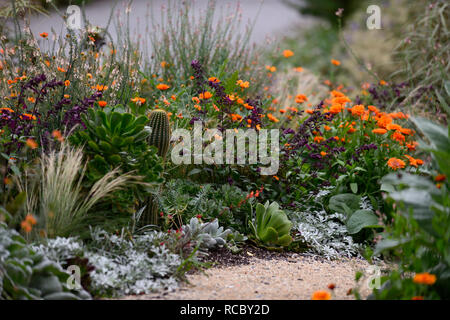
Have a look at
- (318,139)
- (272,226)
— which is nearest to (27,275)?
(272,226)

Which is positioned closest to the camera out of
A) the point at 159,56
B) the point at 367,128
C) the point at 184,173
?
the point at 184,173

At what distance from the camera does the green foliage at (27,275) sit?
204 centimetres

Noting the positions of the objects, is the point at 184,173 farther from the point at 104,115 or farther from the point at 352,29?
the point at 352,29

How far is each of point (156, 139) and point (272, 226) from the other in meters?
1.01

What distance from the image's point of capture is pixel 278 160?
11.9 feet

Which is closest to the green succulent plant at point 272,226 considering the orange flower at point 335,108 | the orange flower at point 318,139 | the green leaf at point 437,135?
the orange flower at point 318,139

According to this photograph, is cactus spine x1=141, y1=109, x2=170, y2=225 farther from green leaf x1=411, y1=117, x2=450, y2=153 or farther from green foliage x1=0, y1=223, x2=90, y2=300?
green leaf x1=411, y1=117, x2=450, y2=153

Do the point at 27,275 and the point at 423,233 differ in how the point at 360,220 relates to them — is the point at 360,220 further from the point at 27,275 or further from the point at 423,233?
the point at 27,275

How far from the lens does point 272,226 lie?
324 centimetres

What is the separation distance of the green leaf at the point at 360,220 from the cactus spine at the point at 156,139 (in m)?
1.45

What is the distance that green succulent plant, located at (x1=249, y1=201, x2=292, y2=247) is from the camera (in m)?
3.22

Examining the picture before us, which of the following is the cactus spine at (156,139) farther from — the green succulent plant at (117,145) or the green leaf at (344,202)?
the green leaf at (344,202)
